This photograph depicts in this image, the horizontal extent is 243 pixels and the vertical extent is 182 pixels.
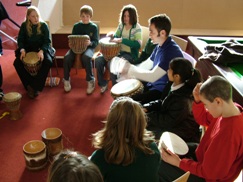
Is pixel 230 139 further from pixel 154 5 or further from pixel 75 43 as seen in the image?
pixel 154 5

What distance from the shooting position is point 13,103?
3.15 meters

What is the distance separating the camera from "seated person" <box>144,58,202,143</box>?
2.21 meters

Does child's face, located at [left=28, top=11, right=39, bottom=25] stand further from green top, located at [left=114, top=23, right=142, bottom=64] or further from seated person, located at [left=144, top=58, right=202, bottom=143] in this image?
seated person, located at [left=144, top=58, right=202, bottom=143]

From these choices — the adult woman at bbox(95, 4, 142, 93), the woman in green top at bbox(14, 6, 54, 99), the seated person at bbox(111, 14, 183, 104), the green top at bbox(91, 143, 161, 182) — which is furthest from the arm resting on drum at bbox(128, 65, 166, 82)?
the woman in green top at bbox(14, 6, 54, 99)

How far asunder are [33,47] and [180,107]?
2610mm

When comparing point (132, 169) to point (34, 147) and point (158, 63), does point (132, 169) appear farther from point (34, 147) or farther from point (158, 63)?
point (158, 63)

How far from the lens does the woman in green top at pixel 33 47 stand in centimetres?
382

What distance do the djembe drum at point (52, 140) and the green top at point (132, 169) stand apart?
1.18 metres

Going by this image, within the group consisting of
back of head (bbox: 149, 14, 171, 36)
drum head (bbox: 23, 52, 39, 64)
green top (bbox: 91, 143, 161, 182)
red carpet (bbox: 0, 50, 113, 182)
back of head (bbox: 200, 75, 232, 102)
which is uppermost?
back of head (bbox: 149, 14, 171, 36)

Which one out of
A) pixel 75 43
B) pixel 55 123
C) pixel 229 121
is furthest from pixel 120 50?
pixel 229 121

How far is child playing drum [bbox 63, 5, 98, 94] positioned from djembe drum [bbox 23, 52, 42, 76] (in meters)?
0.41

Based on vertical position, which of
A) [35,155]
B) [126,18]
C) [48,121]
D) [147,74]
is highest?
[126,18]

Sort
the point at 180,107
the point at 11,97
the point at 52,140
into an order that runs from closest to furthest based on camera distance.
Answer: the point at 180,107 → the point at 52,140 → the point at 11,97

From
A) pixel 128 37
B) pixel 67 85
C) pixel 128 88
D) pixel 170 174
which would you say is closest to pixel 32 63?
pixel 67 85
